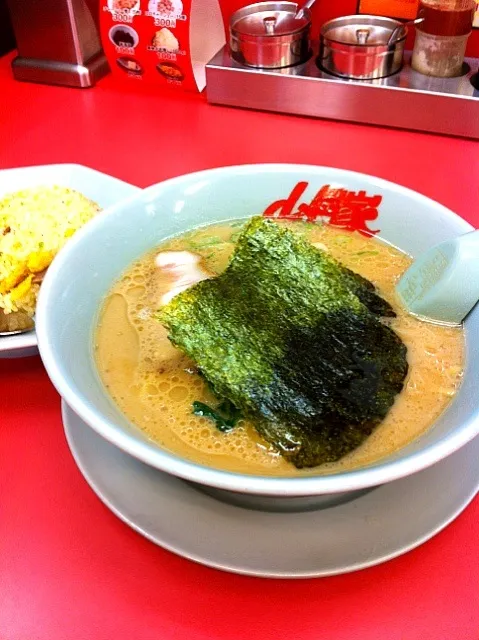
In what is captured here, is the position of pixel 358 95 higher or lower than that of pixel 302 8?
lower

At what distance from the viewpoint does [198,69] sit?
1.58 meters

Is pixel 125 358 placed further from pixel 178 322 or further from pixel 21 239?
pixel 21 239

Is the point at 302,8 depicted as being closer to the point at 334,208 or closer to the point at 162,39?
the point at 162,39

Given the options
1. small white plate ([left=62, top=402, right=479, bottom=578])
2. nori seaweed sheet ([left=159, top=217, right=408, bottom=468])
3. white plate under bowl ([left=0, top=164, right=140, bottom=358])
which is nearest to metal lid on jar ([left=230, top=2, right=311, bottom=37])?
white plate under bowl ([left=0, top=164, right=140, bottom=358])

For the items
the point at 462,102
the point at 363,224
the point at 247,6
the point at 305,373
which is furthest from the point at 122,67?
the point at 305,373

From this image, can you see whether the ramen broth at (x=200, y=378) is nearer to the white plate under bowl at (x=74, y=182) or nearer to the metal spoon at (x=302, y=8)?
the white plate under bowl at (x=74, y=182)

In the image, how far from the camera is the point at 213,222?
2.89ft

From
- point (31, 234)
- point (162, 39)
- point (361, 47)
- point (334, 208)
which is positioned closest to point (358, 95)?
point (361, 47)

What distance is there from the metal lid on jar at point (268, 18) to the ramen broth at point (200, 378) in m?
0.92

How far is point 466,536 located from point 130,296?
0.47 metres

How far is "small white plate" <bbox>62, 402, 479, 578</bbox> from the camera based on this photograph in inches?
22.0

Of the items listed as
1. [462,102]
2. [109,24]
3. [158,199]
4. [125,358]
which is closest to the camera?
[125,358]

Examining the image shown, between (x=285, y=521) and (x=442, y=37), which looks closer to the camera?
(x=285, y=521)

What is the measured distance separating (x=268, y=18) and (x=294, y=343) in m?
1.22
